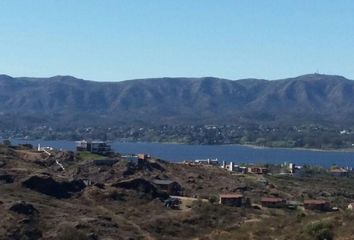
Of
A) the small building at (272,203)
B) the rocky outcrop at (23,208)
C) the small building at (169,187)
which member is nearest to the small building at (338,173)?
the small building at (169,187)

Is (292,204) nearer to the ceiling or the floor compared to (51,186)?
nearer to the floor

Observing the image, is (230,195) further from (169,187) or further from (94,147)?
(94,147)

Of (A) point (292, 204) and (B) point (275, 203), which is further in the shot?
(A) point (292, 204)

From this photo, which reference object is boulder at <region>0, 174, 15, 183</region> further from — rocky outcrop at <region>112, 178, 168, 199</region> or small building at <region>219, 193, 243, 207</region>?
small building at <region>219, 193, 243, 207</region>

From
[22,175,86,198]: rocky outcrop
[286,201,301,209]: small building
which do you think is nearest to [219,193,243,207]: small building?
[286,201,301,209]: small building

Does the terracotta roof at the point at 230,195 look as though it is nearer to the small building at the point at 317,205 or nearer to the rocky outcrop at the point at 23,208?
the small building at the point at 317,205

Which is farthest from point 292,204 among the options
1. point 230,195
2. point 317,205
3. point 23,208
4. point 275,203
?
point 23,208

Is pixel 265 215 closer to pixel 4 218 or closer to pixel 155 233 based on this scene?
pixel 155 233
